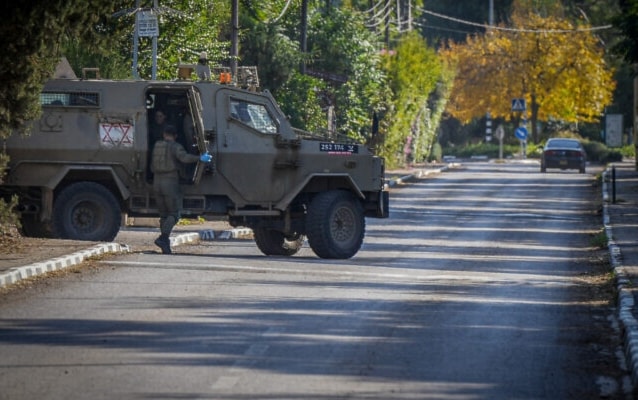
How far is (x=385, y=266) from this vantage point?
21.0 meters

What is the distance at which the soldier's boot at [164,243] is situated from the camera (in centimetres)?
2103

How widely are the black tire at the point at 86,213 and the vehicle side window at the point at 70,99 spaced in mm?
1232

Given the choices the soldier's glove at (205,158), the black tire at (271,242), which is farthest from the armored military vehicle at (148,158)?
the black tire at (271,242)

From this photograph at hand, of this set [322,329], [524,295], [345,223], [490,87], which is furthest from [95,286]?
[490,87]

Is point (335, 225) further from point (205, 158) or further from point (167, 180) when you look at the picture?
point (167, 180)

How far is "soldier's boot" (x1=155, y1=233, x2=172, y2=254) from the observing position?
21031 mm

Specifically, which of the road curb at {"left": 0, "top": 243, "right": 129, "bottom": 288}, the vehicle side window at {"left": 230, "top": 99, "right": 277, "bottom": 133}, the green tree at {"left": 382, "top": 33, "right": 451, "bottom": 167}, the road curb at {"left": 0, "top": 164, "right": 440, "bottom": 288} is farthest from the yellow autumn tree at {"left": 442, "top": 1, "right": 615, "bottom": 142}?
the road curb at {"left": 0, "top": 243, "right": 129, "bottom": 288}

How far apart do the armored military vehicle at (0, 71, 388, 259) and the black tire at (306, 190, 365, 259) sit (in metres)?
0.02

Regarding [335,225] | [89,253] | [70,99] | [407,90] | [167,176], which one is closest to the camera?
[89,253]

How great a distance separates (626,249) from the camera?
24109 mm

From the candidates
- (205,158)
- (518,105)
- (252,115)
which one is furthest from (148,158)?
(518,105)

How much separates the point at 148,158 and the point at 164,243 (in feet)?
4.71

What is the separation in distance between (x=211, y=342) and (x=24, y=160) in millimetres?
10134

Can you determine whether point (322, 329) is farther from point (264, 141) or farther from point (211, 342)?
point (264, 141)
